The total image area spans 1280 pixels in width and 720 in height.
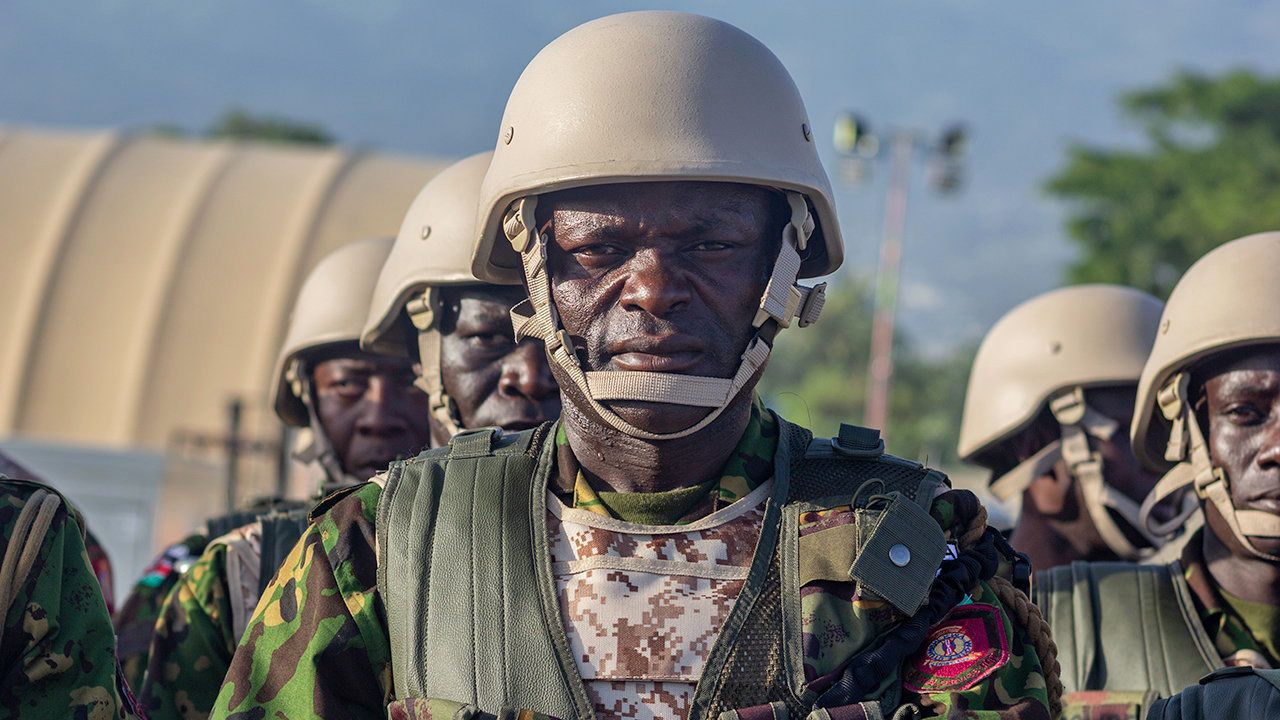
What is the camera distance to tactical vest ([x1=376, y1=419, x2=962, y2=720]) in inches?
116

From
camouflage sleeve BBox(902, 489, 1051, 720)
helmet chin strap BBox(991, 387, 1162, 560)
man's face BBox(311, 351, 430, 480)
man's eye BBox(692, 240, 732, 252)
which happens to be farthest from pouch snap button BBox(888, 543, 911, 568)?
helmet chin strap BBox(991, 387, 1162, 560)

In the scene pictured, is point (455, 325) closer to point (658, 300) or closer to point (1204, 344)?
point (658, 300)

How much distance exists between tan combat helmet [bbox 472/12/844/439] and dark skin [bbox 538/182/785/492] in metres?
0.04

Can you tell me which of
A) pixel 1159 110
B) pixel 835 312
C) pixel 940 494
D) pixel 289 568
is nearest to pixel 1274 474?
pixel 940 494

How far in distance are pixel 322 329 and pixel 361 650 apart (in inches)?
128

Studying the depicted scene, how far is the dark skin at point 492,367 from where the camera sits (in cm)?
470

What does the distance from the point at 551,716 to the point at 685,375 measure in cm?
67

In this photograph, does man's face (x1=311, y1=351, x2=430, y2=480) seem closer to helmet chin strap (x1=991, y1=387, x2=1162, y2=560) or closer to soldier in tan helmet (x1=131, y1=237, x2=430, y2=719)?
soldier in tan helmet (x1=131, y1=237, x2=430, y2=719)

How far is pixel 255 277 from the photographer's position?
3412 centimetres

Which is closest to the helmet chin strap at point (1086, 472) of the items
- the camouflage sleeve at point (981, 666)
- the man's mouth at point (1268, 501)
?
the man's mouth at point (1268, 501)

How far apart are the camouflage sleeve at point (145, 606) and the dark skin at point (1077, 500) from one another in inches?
114

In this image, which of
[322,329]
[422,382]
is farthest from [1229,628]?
[322,329]

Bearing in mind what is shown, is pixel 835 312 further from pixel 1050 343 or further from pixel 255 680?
pixel 255 680

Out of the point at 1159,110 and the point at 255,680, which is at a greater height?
the point at 1159,110
